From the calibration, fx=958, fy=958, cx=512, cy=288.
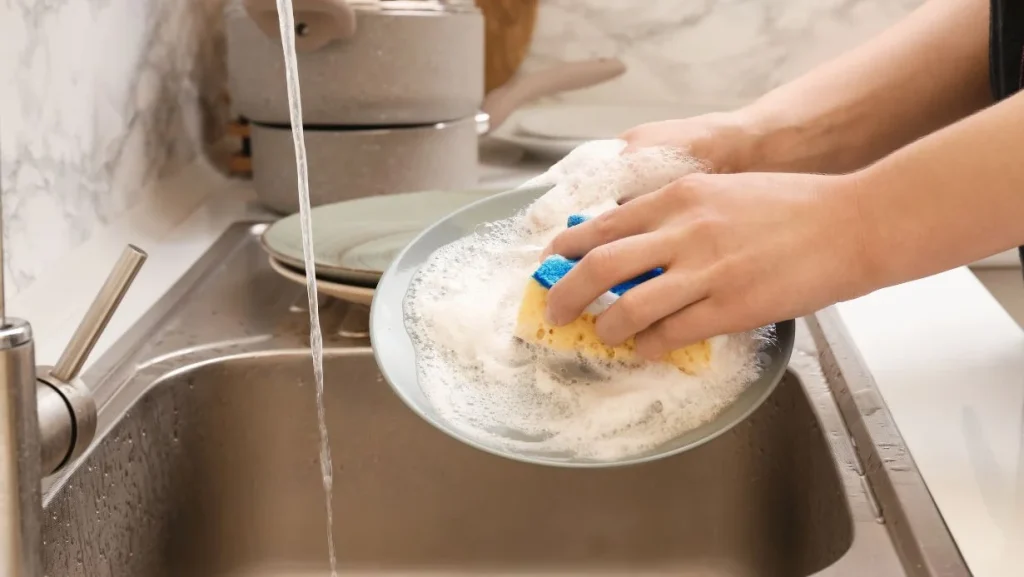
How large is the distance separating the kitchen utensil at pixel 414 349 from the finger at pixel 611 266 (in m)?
0.09

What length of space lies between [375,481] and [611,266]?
32 cm

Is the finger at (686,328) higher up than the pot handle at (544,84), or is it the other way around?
the pot handle at (544,84)

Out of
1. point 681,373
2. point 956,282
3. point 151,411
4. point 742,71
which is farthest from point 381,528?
point 742,71

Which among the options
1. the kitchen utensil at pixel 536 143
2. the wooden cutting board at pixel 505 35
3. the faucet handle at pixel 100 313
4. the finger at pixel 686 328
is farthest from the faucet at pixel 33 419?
the wooden cutting board at pixel 505 35

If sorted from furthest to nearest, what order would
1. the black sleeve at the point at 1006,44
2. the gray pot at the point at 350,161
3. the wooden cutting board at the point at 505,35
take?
the wooden cutting board at the point at 505,35
the gray pot at the point at 350,161
the black sleeve at the point at 1006,44

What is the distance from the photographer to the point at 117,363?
0.65 metres

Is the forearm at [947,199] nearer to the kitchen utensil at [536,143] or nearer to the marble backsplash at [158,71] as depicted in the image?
the marble backsplash at [158,71]

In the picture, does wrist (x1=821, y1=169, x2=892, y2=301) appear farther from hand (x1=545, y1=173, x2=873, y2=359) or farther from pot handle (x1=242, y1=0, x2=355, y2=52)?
pot handle (x1=242, y1=0, x2=355, y2=52)

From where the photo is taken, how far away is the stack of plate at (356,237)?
69cm

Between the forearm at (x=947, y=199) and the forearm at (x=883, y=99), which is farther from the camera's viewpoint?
the forearm at (x=883, y=99)

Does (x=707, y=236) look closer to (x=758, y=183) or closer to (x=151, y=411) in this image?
(x=758, y=183)

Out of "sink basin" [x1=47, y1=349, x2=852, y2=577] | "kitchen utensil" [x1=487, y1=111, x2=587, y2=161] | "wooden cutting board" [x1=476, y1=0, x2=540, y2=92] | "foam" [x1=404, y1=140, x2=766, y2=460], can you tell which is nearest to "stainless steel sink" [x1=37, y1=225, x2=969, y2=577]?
"sink basin" [x1=47, y1=349, x2=852, y2=577]

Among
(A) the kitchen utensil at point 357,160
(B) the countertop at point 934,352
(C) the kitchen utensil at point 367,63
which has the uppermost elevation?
(C) the kitchen utensil at point 367,63

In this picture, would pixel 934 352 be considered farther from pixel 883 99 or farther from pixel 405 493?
pixel 405 493
